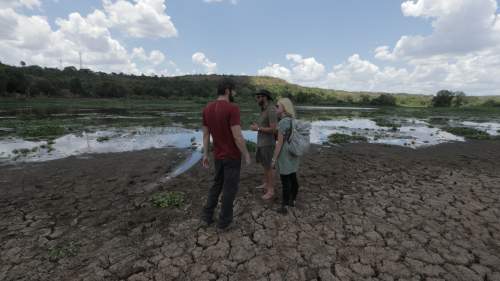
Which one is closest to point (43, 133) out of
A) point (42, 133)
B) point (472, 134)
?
point (42, 133)

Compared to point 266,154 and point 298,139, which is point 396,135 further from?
point 298,139

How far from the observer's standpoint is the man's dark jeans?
156 inches

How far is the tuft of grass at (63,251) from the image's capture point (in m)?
3.54

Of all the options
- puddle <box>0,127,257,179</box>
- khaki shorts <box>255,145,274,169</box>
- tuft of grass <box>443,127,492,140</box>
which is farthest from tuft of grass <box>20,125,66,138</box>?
tuft of grass <box>443,127,492,140</box>

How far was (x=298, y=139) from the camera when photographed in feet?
15.2

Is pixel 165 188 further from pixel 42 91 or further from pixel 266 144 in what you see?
pixel 42 91

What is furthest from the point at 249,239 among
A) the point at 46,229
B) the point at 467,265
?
the point at 46,229

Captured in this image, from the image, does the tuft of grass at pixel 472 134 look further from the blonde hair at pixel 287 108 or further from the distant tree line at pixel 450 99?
the distant tree line at pixel 450 99

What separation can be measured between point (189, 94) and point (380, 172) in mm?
91044

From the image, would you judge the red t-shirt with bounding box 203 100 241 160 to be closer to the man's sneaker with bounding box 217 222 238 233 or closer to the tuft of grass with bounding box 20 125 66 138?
the man's sneaker with bounding box 217 222 238 233

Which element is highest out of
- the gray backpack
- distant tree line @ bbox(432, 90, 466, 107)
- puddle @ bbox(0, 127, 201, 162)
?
distant tree line @ bbox(432, 90, 466, 107)

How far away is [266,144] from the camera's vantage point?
5133 millimetres

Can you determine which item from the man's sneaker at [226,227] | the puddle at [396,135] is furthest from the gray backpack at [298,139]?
the puddle at [396,135]

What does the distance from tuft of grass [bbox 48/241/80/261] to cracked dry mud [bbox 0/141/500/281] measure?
0.05 ft
